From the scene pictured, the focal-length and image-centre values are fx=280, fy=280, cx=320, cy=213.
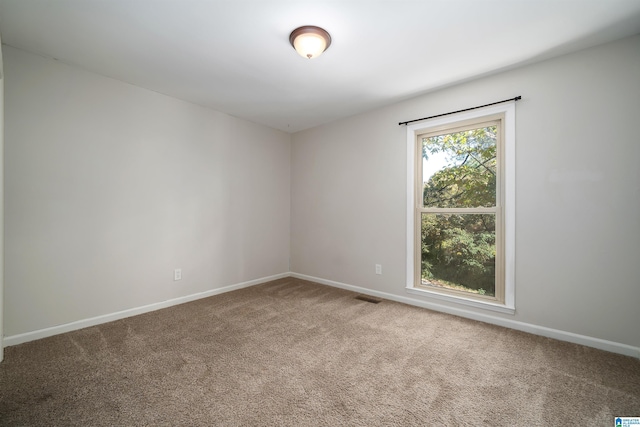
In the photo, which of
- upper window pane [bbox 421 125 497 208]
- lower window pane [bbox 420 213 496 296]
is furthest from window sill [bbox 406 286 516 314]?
upper window pane [bbox 421 125 497 208]

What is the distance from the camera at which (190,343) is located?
7.79 feet

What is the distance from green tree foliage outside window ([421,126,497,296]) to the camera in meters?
2.93

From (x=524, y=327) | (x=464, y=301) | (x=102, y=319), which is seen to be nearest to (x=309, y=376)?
(x=464, y=301)

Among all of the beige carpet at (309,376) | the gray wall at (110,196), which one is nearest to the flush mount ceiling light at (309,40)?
the gray wall at (110,196)

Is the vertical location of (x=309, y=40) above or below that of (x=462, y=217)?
above

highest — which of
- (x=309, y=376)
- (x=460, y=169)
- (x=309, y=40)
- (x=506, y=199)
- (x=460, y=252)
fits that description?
(x=309, y=40)

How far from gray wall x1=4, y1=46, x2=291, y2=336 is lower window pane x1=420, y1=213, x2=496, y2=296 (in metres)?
2.52

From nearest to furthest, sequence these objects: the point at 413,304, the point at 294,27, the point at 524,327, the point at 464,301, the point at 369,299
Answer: the point at 294,27, the point at 524,327, the point at 464,301, the point at 413,304, the point at 369,299

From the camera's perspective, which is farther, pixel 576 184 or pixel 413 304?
pixel 413 304

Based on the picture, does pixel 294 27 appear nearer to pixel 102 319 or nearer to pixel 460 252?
pixel 460 252

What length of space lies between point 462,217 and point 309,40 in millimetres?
2347

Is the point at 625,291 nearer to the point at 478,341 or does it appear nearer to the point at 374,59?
the point at 478,341

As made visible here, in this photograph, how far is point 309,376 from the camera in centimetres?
190

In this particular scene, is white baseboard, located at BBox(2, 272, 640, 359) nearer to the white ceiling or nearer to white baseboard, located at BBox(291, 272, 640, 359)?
white baseboard, located at BBox(291, 272, 640, 359)
